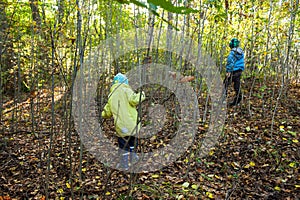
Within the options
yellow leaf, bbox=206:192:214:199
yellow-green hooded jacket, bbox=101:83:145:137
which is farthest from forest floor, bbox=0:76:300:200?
yellow-green hooded jacket, bbox=101:83:145:137

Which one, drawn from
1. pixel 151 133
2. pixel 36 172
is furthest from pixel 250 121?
pixel 36 172

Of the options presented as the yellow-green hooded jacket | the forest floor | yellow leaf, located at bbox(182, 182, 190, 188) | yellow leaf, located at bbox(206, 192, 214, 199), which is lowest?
yellow leaf, located at bbox(206, 192, 214, 199)

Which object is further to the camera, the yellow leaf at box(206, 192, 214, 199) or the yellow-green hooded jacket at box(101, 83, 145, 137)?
the yellow-green hooded jacket at box(101, 83, 145, 137)

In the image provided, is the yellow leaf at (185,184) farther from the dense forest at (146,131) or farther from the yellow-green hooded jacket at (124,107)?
the yellow-green hooded jacket at (124,107)

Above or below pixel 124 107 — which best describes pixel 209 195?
below

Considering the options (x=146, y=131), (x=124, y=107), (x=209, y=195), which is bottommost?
(x=209, y=195)

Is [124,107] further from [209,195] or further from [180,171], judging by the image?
[209,195]

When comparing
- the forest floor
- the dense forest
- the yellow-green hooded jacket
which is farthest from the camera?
the yellow-green hooded jacket

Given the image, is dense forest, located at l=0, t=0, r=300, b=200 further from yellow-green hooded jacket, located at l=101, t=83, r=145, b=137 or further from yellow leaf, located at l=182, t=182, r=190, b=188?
yellow-green hooded jacket, located at l=101, t=83, r=145, b=137

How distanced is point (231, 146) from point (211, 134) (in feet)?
1.15

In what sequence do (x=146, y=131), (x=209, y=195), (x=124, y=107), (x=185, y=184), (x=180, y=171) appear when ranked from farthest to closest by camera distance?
(x=146, y=131) < (x=180, y=171) < (x=124, y=107) < (x=185, y=184) < (x=209, y=195)

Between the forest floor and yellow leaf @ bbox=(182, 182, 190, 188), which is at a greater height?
the forest floor

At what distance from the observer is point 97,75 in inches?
199

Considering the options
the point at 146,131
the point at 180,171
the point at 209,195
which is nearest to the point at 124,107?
the point at 180,171
